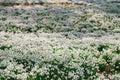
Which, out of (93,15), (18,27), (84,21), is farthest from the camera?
(93,15)

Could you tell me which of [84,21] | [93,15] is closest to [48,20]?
[84,21]

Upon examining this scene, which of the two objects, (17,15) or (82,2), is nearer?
(17,15)

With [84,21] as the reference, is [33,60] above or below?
above

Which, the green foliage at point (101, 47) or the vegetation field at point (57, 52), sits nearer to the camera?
the vegetation field at point (57, 52)

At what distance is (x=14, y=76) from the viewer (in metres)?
11.0

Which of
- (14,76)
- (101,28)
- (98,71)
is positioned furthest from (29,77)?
(101,28)

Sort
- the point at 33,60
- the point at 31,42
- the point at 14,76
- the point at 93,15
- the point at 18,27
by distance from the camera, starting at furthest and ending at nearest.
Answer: the point at 93,15, the point at 18,27, the point at 31,42, the point at 33,60, the point at 14,76

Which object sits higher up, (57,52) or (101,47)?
(57,52)

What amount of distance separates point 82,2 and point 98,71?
91.4 feet

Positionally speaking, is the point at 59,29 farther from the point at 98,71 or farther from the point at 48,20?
the point at 98,71

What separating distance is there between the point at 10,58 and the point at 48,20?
46.8 feet

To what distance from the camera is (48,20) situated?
2706cm

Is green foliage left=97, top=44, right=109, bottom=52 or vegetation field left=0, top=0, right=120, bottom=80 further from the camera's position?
green foliage left=97, top=44, right=109, bottom=52

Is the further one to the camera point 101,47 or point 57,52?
point 101,47
